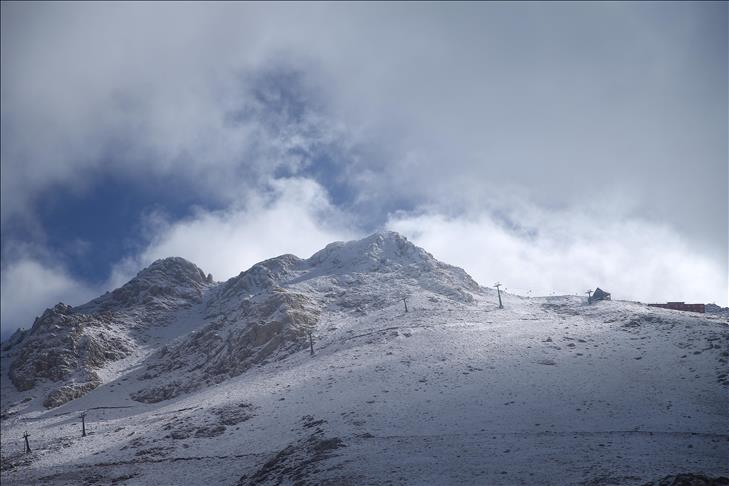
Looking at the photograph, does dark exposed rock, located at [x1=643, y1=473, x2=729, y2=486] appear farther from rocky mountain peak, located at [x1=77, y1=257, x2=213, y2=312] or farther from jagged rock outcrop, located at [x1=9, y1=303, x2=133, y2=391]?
rocky mountain peak, located at [x1=77, y1=257, x2=213, y2=312]

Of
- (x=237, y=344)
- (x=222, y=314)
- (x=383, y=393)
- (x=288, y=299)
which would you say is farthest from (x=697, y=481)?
(x=222, y=314)

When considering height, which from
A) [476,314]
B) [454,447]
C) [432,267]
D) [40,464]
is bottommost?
[40,464]

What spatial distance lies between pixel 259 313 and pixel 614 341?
54.5 metres

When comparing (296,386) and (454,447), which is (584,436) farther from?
(296,386)

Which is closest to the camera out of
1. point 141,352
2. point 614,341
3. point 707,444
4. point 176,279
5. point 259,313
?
point 707,444

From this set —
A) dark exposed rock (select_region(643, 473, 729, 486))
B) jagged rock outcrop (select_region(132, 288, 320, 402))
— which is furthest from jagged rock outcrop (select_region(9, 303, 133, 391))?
dark exposed rock (select_region(643, 473, 729, 486))

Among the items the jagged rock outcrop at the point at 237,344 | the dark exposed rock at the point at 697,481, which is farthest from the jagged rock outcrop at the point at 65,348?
the dark exposed rock at the point at 697,481

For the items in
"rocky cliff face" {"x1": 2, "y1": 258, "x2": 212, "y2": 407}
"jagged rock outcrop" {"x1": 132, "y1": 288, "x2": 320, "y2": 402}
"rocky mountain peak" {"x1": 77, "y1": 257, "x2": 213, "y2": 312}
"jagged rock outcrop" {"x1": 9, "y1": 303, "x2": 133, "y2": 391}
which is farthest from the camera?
"rocky mountain peak" {"x1": 77, "y1": 257, "x2": 213, "y2": 312}

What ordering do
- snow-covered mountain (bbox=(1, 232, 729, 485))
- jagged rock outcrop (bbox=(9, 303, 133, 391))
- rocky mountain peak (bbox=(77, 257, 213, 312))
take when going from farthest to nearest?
1. rocky mountain peak (bbox=(77, 257, 213, 312))
2. jagged rock outcrop (bbox=(9, 303, 133, 391))
3. snow-covered mountain (bbox=(1, 232, 729, 485))

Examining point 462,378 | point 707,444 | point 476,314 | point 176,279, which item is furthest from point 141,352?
point 707,444

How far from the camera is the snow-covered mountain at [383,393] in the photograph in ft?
81.2

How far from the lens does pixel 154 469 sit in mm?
34344

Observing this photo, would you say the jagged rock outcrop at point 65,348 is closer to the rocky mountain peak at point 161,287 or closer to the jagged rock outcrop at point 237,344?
the jagged rock outcrop at point 237,344

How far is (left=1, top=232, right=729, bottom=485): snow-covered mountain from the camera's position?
24750mm
